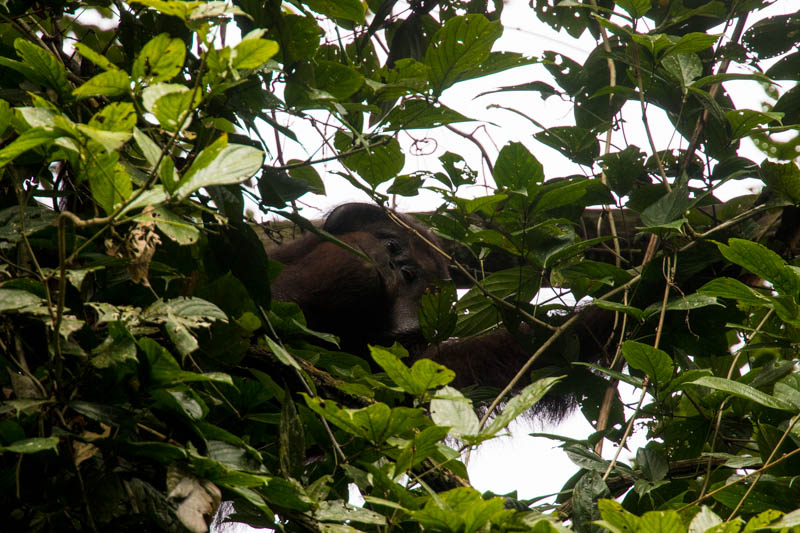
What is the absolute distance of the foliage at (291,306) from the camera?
0.79 metres

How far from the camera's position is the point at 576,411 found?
2.24 metres

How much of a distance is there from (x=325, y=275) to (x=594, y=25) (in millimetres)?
1077

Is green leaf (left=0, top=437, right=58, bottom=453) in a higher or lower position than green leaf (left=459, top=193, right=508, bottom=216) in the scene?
lower

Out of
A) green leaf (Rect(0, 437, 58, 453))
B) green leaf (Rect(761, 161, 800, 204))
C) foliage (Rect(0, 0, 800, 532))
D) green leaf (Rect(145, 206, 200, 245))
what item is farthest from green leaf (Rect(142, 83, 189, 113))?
green leaf (Rect(761, 161, 800, 204))

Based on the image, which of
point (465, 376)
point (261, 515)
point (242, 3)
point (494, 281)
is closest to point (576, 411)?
point (465, 376)

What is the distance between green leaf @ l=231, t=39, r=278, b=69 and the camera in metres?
0.74

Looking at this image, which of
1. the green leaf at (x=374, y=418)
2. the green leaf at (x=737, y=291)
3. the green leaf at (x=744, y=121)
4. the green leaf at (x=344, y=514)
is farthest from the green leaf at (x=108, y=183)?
the green leaf at (x=744, y=121)

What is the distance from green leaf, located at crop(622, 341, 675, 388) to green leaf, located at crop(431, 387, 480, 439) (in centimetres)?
30

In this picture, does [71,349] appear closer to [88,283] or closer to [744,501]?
[88,283]

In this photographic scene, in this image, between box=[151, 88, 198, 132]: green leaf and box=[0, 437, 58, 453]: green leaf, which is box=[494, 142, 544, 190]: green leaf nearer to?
box=[151, 88, 198, 132]: green leaf

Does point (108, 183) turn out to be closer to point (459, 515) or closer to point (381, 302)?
point (459, 515)

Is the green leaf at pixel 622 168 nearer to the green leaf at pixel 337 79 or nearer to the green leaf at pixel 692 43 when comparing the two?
the green leaf at pixel 692 43

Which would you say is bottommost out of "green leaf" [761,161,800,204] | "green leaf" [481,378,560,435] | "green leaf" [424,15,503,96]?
"green leaf" [481,378,560,435]

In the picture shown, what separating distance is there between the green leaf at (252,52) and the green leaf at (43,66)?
0.29 meters
